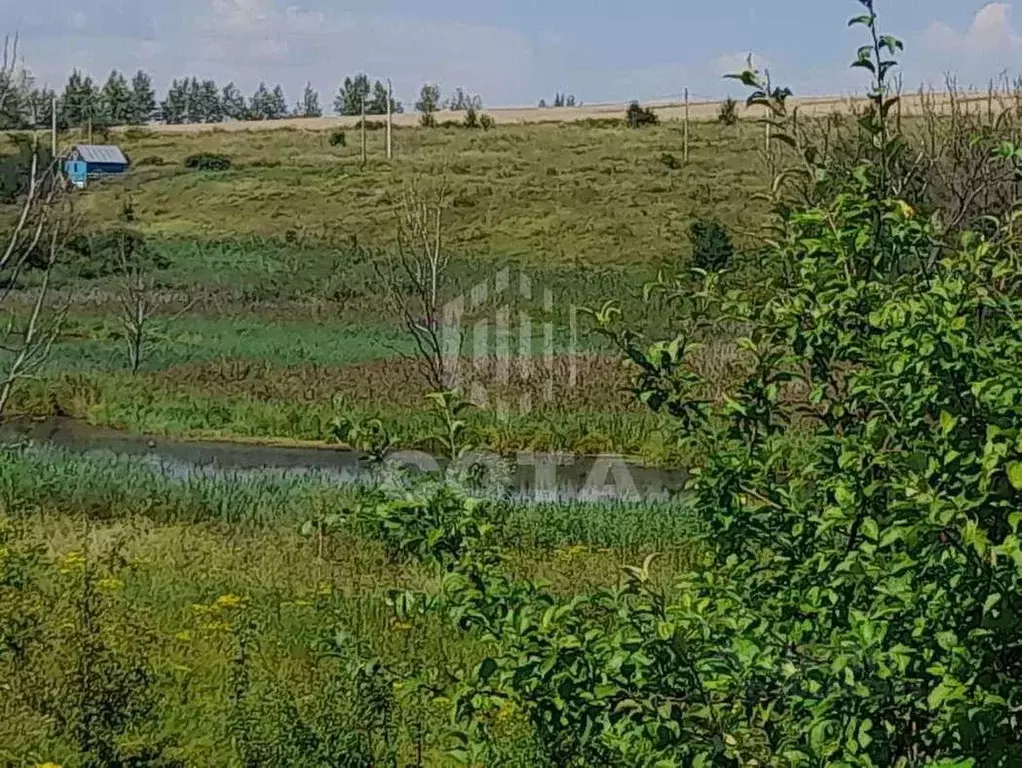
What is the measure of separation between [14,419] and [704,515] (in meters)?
15.4

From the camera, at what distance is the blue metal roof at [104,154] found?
46500mm

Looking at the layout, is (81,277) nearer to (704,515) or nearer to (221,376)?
(221,376)

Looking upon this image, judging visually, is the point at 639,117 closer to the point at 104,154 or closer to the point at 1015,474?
the point at 104,154

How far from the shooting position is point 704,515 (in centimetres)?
285

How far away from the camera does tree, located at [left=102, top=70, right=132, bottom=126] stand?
81.0 m

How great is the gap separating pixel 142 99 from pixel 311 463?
95.1 m

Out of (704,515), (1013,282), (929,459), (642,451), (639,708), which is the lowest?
(642,451)

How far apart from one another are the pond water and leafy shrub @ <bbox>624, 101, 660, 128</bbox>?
43.8m

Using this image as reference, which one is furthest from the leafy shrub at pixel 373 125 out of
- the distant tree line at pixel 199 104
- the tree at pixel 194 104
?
the tree at pixel 194 104

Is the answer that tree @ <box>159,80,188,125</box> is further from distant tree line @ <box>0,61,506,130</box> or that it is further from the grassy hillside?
the grassy hillside

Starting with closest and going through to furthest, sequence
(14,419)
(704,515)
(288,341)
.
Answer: (704,515) < (14,419) < (288,341)

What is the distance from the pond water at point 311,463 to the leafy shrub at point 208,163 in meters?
33.4

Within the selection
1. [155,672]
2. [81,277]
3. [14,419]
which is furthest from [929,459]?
[81,277]
